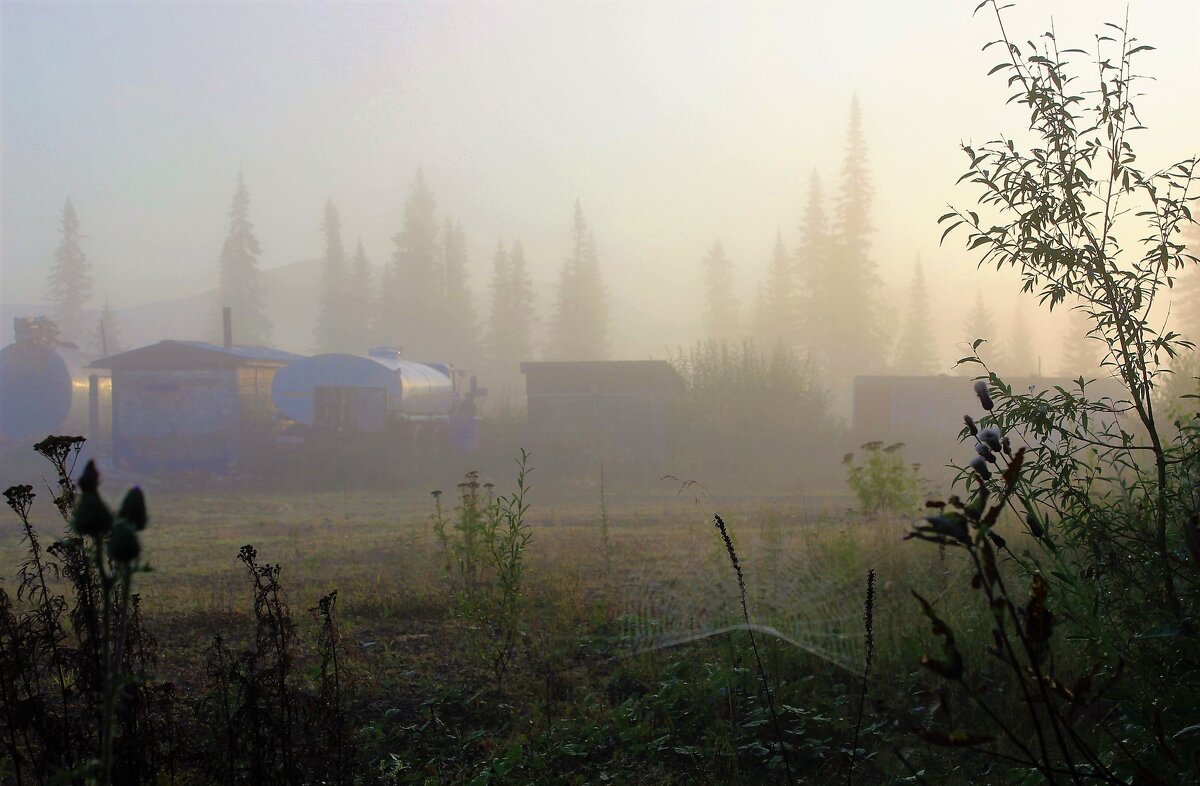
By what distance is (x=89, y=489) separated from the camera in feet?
4.35

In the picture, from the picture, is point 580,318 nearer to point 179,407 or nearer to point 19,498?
point 179,407

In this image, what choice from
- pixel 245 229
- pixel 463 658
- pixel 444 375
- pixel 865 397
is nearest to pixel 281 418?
pixel 444 375

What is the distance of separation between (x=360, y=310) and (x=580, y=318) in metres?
18.4

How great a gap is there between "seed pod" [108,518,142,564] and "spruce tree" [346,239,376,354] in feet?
250

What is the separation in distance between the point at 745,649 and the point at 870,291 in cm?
5364

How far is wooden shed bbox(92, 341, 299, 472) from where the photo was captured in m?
27.4

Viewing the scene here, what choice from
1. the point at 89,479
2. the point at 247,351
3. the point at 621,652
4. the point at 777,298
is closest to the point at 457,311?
the point at 777,298

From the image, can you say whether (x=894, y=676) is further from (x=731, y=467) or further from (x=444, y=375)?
(x=444, y=375)

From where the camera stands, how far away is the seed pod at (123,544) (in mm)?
1253

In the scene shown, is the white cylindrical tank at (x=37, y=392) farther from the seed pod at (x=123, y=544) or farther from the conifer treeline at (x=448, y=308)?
the conifer treeline at (x=448, y=308)

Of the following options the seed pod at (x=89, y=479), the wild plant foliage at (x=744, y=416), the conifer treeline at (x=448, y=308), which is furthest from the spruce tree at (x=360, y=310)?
the seed pod at (x=89, y=479)

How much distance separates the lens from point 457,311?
3027 inches

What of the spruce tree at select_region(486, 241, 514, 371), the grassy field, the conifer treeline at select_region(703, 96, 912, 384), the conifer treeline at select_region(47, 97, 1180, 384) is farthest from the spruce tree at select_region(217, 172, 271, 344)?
the grassy field

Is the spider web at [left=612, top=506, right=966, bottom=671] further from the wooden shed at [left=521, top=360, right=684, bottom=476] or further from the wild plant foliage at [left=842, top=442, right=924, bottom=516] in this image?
the wooden shed at [left=521, top=360, right=684, bottom=476]
